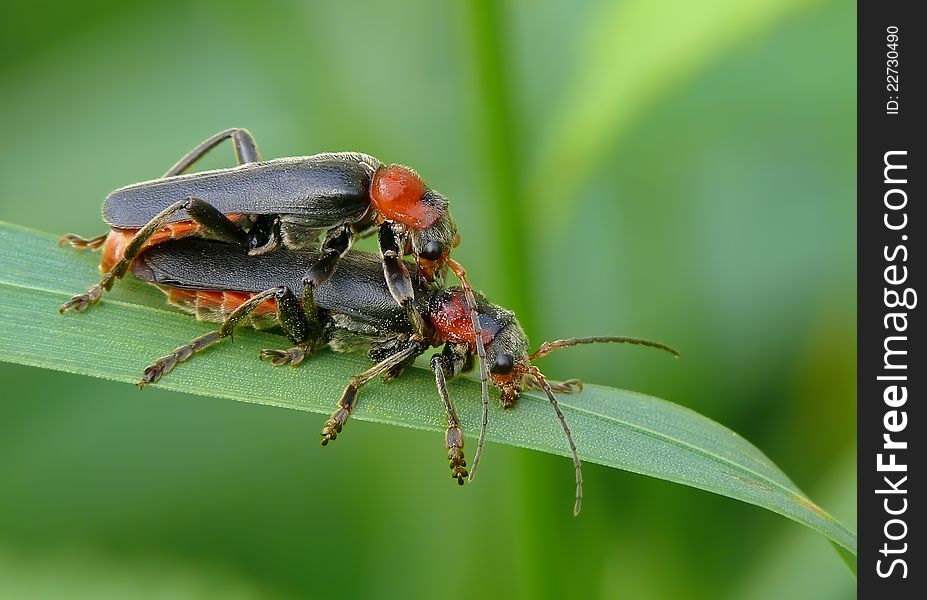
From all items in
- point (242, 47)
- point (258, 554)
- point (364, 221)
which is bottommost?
point (258, 554)

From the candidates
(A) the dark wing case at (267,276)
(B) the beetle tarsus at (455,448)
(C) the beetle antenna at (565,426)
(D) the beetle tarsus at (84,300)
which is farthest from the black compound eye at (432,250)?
(D) the beetle tarsus at (84,300)

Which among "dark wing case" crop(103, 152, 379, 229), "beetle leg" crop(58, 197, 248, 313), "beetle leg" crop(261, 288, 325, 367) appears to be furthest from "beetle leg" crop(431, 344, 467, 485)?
"beetle leg" crop(58, 197, 248, 313)

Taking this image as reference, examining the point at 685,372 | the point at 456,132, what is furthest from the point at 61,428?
the point at 685,372

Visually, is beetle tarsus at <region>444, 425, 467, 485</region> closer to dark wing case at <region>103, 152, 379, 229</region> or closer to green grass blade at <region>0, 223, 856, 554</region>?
green grass blade at <region>0, 223, 856, 554</region>

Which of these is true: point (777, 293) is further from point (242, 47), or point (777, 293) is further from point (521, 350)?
point (242, 47)

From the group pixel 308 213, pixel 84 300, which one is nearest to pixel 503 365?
pixel 308 213

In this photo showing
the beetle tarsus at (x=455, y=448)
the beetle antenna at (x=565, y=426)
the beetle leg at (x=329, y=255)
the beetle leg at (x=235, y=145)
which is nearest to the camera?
the beetle antenna at (x=565, y=426)

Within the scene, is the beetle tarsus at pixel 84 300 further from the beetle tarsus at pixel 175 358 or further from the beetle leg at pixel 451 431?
the beetle leg at pixel 451 431
